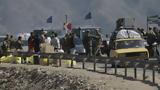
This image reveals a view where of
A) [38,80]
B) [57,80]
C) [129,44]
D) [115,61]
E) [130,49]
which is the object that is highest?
[129,44]

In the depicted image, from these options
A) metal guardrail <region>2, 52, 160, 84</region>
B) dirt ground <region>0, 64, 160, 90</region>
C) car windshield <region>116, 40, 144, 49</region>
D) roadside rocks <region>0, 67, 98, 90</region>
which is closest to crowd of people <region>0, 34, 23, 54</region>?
metal guardrail <region>2, 52, 160, 84</region>

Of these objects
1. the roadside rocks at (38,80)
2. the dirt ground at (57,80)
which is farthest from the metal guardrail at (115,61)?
the roadside rocks at (38,80)

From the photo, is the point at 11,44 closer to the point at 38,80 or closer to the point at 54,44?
the point at 54,44

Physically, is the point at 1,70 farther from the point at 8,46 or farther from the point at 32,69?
the point at 8,46

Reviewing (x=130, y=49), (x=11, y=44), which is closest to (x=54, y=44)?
(x=130, y=49)

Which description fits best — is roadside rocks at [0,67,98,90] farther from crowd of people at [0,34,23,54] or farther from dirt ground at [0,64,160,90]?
crowd of people at [0,34,23,54]

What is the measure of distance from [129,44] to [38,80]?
6618 millimetres

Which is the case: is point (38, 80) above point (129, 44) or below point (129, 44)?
below

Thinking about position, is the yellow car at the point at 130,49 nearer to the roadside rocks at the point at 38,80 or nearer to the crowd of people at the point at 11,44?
the roadside rocks at the point at 38,80

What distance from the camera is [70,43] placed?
35.7 metres

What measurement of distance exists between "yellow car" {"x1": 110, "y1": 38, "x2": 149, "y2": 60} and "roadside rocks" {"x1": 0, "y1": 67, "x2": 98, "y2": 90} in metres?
4.40

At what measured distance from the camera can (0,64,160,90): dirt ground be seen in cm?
2252

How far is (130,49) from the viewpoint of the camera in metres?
32.1

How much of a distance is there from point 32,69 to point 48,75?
2.59 metres
